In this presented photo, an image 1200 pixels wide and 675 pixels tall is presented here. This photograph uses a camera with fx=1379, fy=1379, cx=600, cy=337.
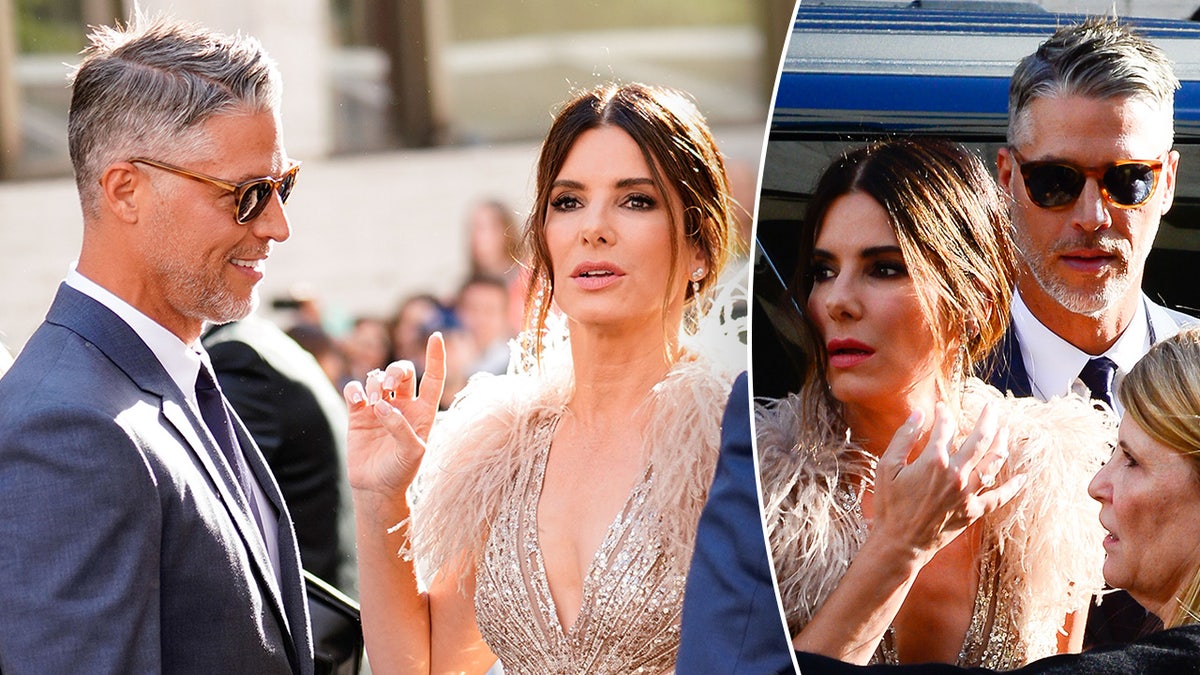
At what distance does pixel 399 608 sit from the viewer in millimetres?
1873

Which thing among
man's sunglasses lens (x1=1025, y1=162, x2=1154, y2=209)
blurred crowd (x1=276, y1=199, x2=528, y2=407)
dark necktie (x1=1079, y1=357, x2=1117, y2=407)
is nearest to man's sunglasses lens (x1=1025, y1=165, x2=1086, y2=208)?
man's sunglasses lens (x1=1025, y1=162, x2=1154, y2=209)

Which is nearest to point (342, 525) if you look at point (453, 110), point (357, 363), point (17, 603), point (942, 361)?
point (17, 603)

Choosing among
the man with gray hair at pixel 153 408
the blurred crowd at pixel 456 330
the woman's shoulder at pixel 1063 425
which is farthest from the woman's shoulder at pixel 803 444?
the blurred crowd at pixel 456 330

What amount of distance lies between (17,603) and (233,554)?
24 cm

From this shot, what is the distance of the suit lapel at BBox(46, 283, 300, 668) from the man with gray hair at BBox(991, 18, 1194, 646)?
0.96 metres

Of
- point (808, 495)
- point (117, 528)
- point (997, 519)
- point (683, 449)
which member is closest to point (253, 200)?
point (117, 528)

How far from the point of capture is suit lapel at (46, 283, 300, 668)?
156cm

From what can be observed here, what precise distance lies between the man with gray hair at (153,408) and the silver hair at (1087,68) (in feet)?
3.21

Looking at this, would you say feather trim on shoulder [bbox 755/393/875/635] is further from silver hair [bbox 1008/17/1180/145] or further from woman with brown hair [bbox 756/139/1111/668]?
silver hair [bbox 1008/17/1180/145]

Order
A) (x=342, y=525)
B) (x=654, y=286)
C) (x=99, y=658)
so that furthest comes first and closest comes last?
1. (x=342, y=525)
2. (x=654, y=286)
3. (x=99, y=658)

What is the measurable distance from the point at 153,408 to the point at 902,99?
0.96 metres

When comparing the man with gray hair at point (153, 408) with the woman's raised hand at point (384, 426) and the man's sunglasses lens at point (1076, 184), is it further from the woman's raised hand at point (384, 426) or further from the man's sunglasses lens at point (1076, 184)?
the man's sunglasses lens at point (1076, 184)

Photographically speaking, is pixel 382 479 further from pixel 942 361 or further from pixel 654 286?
pixel 942 361

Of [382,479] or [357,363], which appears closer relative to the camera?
[382,479]
